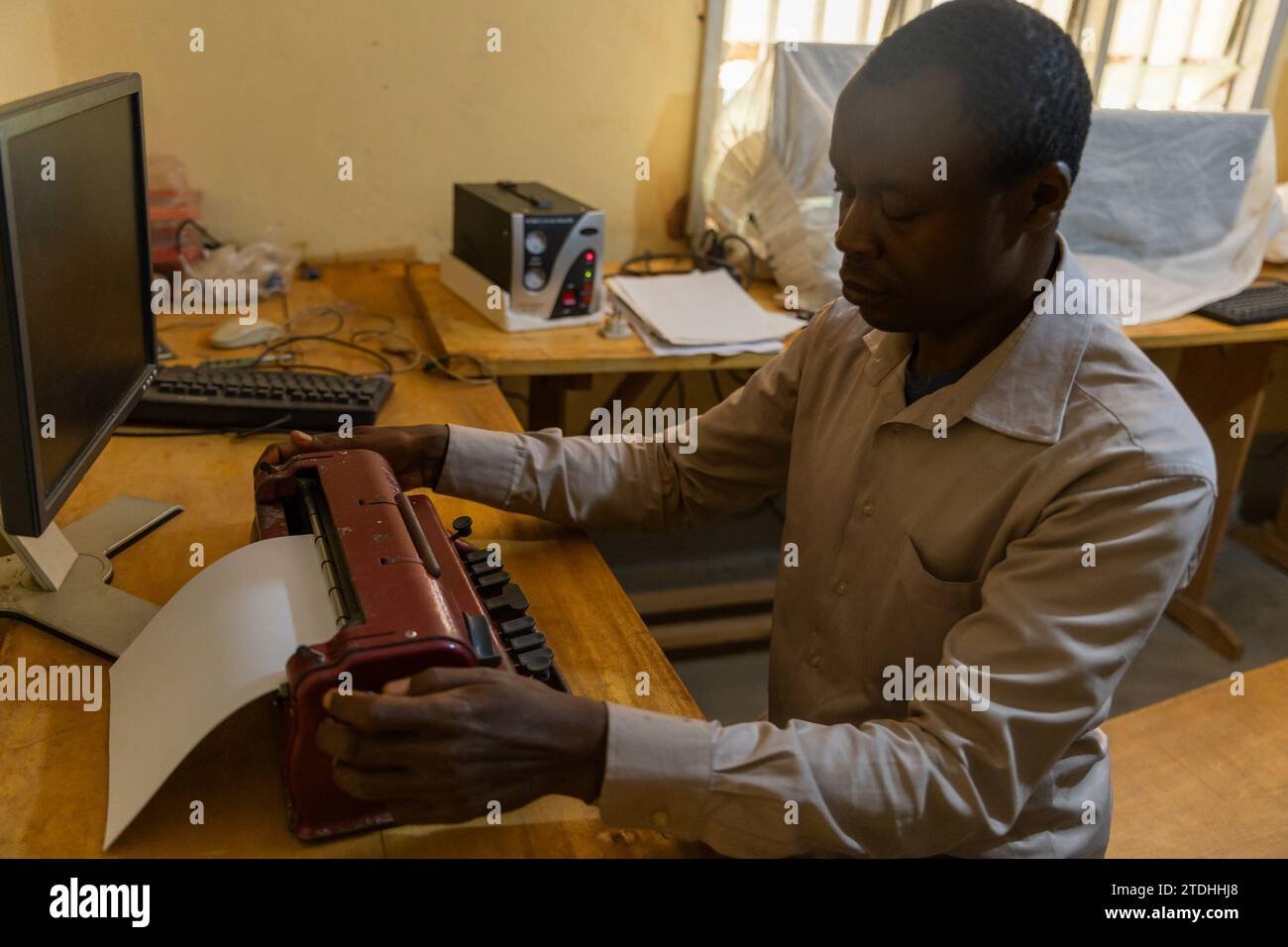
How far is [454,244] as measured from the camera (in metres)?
2.21

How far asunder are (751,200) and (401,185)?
776 mm

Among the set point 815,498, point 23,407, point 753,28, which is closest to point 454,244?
point 753,28

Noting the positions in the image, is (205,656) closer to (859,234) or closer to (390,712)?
(390,712)

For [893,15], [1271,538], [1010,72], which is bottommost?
[1271,538]

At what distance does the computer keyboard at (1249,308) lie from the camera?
2352 millimetres

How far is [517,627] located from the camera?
946mm

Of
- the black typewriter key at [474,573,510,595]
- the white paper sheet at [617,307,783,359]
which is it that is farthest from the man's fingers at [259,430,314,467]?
the white paper sheet at [617,307,783,359]

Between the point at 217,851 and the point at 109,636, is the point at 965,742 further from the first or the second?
the point at 109,636

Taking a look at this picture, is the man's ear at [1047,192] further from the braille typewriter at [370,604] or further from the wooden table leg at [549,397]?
the wooden table leg at [549,397]

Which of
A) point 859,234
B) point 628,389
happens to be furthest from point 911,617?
point 628,389

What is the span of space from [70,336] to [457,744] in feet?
1.79

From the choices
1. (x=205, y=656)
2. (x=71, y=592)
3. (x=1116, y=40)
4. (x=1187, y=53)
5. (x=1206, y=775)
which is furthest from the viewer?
(x=1187, y=53)

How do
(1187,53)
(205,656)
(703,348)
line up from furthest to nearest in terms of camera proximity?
(1187,53) < (703,348) < (205,656)

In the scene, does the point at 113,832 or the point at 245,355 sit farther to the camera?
the point at 245,355
